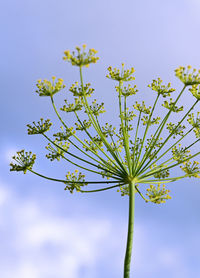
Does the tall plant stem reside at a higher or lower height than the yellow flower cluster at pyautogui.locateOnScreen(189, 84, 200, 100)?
lower

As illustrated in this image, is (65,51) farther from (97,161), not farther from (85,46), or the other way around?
(97,161)

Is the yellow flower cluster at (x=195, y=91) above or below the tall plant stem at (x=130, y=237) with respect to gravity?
above

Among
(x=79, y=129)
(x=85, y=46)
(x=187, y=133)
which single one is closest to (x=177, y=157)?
(x=187, y=133)

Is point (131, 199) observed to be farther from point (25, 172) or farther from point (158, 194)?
point (25, 172)

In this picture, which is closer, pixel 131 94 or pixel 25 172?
pixel 25 172

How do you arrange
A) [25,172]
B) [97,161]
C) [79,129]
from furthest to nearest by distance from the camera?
1. [79,129]
2. [25,172]
3. [97,161]

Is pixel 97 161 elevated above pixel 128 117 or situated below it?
below

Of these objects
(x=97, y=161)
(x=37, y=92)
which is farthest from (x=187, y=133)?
(x=37, y=92)

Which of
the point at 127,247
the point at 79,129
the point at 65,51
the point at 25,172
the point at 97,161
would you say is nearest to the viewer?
the point at 127,247

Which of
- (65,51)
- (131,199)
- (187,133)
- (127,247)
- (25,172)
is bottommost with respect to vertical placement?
(127,247)
